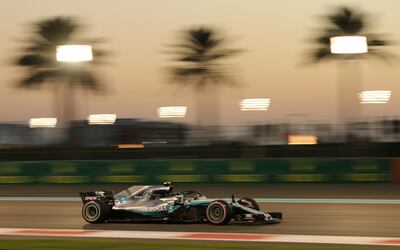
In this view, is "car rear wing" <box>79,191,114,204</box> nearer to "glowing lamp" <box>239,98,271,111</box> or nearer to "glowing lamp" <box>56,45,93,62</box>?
"glowing lamp" <box>56,45,93,62</box>

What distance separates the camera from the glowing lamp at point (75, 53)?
32188mm

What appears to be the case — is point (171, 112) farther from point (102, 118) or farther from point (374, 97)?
point (374, 97)

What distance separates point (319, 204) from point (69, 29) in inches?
1052

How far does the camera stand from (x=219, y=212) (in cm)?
1360

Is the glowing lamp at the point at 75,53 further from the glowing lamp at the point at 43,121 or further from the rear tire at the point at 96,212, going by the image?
the rear tire at the point at 96,212

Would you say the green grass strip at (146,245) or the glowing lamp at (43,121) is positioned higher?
the glowing lamp at (43,121)

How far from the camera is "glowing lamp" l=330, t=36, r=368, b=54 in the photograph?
2841cm

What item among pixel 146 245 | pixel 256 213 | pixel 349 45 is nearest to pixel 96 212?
pixel 256 213

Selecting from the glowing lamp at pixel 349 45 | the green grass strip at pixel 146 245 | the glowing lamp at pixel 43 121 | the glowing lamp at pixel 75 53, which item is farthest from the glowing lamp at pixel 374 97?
the green grass strip at pixel 146 245

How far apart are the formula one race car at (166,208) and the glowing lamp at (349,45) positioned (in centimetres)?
1555

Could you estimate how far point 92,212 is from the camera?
1468 cm

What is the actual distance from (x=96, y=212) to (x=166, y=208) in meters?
1.34

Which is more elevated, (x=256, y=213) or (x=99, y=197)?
(x=99, y=197)

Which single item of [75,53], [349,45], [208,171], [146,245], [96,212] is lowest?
[146,245]
